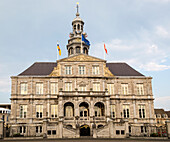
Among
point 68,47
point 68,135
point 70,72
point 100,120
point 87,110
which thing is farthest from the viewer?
point 68,47

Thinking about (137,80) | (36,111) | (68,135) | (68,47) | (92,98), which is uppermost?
(68,47)

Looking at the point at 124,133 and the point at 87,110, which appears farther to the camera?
the point at 87,110

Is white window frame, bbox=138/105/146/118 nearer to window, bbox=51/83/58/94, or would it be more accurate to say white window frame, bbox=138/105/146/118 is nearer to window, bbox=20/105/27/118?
window, bbox=51/83/58/94

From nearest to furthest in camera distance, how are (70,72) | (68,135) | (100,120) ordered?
(68,135), (100,120), (70,72)

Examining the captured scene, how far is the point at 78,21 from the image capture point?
174ft

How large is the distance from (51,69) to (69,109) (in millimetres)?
11047

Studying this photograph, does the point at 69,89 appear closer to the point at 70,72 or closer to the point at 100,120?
the point at 70,72

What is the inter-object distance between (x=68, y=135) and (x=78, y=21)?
32.1 metres

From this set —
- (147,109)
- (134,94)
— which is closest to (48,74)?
(134,94)

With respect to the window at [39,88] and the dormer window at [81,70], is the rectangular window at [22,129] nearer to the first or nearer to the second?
the window at [39,88]

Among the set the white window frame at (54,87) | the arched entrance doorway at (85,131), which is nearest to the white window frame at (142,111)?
the arched entrance doorway at (85,131)

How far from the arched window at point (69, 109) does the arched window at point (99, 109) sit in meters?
4.60

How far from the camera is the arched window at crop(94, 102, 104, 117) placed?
128ft

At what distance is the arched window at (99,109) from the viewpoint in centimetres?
3910
